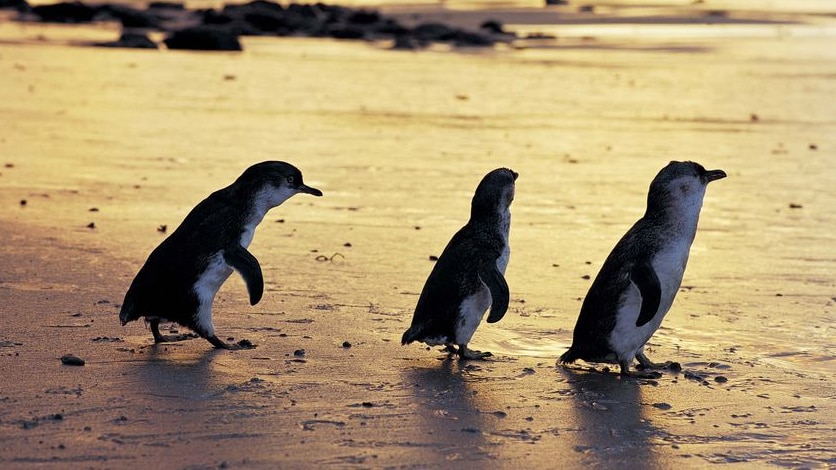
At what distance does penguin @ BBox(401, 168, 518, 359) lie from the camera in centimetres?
652

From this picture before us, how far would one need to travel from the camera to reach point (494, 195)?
6.77 m

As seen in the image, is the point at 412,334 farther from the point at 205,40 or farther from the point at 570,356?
the point at 205,40

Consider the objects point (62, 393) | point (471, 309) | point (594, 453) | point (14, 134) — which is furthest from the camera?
point (14, 134)

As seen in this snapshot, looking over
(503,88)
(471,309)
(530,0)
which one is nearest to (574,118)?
(503,88)

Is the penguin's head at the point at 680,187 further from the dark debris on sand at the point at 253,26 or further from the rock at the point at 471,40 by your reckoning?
the rock at the point at 471,40

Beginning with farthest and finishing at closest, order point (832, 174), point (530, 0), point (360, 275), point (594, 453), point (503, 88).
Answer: point (530, 0) < point (503, 88) < point (832, 174) < point (360, 275) < point (594, 453)

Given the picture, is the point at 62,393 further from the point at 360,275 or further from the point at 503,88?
the point at 503,88

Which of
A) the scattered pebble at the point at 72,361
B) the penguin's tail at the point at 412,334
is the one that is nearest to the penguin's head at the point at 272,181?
the penguin's tail at the point at 412,334

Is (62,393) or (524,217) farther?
(524,217)

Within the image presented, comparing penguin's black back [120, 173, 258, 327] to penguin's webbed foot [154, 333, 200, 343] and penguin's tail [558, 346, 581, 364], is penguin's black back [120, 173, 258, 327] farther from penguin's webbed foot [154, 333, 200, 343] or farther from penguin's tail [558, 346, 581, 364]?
penguin's tail [558, 346, 581, 364]

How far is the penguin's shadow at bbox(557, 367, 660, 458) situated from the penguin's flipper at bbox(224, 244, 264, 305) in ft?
4.46

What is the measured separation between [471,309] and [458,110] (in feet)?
37.4

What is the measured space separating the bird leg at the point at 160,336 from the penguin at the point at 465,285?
3.47 ft

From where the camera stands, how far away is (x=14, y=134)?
14.1 metres
